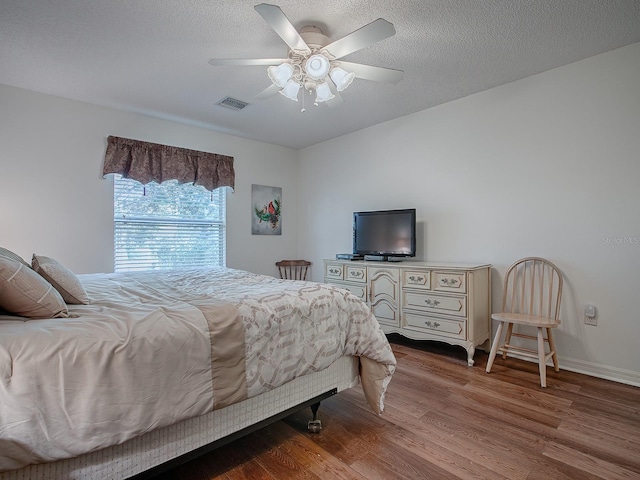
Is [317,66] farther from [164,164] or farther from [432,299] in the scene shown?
[164,164]

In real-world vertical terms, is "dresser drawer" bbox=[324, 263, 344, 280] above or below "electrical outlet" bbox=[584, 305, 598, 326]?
above

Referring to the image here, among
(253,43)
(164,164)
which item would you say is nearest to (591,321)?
(253,43)

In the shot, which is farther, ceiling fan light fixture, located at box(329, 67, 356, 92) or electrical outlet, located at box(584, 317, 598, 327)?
electrical outlet, located at box(584, 317, 598, 327)

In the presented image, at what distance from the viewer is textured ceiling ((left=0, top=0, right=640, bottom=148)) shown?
2.01 m

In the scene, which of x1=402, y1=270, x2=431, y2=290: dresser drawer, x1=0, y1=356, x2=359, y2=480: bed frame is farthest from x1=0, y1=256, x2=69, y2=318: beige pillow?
x1=402, y1=270, x2=431, y2=290: dresser drawer

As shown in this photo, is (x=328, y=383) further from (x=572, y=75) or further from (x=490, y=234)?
(x=572, y=75)

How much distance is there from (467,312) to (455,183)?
4.44 feet

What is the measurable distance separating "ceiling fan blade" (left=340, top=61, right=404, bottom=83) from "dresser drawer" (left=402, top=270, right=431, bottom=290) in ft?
5.59

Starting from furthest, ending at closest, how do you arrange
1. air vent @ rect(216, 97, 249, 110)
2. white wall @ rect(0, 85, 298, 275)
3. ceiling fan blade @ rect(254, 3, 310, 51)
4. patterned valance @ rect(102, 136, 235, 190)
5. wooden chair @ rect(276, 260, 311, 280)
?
wooden chair @ rect(276, 260, 311, 280), patterned valance @ rect(102, 136, 235, 190), air vent @ rect(216, 97, 249, 110), white wall @ rect(0, 85, 298, 275), ceiling fan blade @ rect(254, 3, 310, 51)

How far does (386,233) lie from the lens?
371 cm

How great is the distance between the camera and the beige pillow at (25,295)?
3.91 ft

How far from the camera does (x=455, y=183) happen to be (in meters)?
3.40

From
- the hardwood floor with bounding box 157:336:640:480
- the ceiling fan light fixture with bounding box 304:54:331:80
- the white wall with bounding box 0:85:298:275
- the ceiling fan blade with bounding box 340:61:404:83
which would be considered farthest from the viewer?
the white wall with bounding box 0:85:298:275

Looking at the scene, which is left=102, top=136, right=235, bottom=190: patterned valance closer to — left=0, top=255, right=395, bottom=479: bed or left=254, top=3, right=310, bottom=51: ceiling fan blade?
left=0, top=255, right=395, bottom=479: bed
